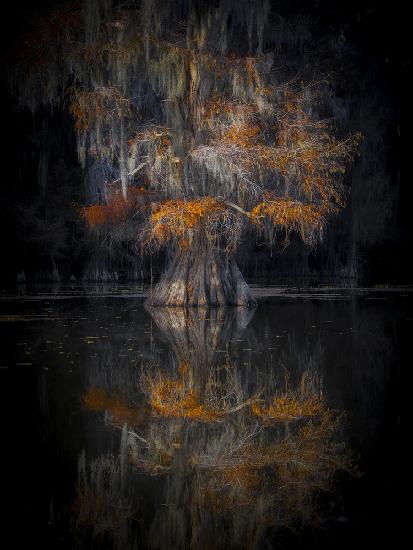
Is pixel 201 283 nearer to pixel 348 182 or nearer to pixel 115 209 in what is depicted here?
pixel 115 209

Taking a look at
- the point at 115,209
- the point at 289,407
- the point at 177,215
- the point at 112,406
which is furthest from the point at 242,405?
the point at 115,209

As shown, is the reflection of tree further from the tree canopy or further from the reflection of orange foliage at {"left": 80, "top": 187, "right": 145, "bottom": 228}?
the reflection of orange foliage at {"left": 80, "top": 187, "right": 145, "bottom": 228}

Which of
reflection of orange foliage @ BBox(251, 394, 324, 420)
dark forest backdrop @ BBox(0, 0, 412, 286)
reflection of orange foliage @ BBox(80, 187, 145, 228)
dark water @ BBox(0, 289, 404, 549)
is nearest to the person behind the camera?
dark water @ BBox(0, 289, 404, 549)

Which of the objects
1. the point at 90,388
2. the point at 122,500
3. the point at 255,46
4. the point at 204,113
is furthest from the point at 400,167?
the point at 122,500

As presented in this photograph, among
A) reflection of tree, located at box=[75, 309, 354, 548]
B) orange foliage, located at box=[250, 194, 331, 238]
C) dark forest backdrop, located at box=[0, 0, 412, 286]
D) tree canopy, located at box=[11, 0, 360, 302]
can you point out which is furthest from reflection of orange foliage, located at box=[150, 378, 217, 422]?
dark forest backdrop, located at box=[0, 0, 412, 286]

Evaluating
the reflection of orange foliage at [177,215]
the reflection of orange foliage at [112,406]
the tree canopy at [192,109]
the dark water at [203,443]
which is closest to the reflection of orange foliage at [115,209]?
the tree canopy at [192,109]

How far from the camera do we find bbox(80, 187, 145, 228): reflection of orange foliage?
19984 millimetres

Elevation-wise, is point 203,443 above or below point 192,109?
below

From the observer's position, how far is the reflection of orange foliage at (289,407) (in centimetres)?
520

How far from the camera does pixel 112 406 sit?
5594 millimetres

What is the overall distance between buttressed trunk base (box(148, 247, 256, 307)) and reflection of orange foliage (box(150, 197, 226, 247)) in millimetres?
1106

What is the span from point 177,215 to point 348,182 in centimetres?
1546

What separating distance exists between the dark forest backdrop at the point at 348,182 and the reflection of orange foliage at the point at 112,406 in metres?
18.2

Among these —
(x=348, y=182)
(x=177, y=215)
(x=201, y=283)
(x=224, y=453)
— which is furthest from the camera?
(x=348, y=182)
